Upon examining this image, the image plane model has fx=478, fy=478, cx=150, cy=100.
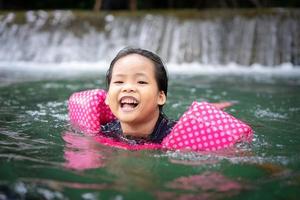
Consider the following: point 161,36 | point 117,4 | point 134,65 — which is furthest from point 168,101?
point 117,4

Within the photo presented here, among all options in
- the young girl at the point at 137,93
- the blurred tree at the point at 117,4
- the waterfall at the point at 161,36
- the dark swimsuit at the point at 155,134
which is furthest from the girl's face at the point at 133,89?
the blurred tree at the point at 117,4

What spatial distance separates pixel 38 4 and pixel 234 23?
7.75 m

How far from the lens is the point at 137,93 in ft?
9.92

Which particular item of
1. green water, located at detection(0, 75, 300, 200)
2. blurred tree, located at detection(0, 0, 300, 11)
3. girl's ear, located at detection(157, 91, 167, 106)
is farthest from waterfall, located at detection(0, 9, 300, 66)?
girl's ear, located at detection(157, 91, 167, 106)

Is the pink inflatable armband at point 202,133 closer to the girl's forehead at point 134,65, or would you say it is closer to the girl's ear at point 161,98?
the girl's ear at point 161,98

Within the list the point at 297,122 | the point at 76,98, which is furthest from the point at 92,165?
the point at 297,122

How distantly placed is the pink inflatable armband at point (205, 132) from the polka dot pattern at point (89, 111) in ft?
2.80

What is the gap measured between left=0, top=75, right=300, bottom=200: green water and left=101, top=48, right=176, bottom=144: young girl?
0.77 ft

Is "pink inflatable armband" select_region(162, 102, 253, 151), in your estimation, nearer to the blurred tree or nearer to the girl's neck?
the girl's neck

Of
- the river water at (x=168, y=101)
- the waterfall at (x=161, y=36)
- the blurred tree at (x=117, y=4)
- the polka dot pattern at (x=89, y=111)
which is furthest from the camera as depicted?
the blurred tree at (x=117, y=4)

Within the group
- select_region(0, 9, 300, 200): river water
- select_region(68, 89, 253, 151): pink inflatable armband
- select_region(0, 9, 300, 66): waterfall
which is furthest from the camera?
select_region(0, 9, 300, 66): waterfall

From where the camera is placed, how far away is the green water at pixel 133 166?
7.32 ft

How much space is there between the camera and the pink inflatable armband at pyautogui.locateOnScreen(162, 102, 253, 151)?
3104mm

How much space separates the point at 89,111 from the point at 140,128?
0.78 meters
